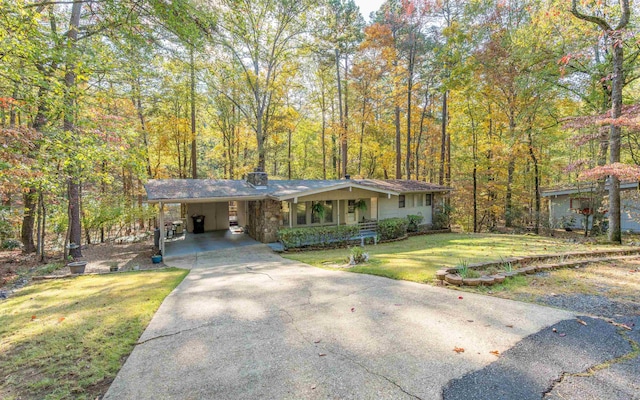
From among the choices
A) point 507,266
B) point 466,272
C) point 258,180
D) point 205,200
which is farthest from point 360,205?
point 466,272

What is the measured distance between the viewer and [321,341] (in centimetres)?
329

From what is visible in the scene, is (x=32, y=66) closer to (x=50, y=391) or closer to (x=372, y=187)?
(x=50, y=391)

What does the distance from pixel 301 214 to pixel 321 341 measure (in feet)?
33.4

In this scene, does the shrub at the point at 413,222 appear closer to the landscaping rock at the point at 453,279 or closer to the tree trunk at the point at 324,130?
the tree trunk at the point at 324,130

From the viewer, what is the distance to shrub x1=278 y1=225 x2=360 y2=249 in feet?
38.8

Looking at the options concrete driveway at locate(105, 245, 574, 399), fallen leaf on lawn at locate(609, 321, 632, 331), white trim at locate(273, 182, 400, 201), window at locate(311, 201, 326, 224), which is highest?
white trim at locate(273, 182, 400, 201)

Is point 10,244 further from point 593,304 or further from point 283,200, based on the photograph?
point 593,304

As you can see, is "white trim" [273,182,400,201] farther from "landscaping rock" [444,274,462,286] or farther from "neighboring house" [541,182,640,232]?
"neighboring house" [541,182,640,232]

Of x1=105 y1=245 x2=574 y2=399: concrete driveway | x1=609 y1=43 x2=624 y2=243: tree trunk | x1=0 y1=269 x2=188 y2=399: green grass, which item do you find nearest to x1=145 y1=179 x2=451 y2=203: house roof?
x1=0 y1=269 x2=188 y2=399: green grass

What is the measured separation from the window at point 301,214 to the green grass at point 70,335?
24.9 ft

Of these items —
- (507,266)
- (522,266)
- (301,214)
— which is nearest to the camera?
(507,266)

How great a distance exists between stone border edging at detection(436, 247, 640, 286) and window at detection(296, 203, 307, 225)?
837 centimetres

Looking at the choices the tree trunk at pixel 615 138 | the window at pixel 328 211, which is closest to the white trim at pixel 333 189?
the window at pixel 328 211

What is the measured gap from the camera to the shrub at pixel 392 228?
14.3 metres
